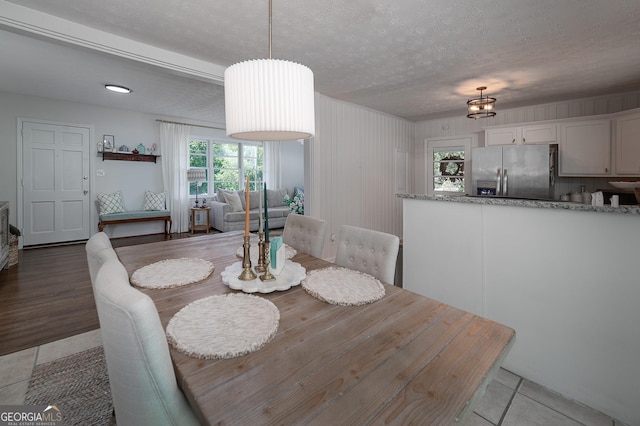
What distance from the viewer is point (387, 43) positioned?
8.48 ft

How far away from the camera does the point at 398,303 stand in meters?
1.19

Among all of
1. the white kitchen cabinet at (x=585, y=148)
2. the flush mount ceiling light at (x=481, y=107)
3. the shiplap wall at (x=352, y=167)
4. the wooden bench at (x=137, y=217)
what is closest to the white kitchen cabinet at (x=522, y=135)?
the white kitchen cabinet at (x=585, y=148)

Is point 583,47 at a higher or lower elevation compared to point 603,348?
higher

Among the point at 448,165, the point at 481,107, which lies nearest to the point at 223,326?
the point at 481,107

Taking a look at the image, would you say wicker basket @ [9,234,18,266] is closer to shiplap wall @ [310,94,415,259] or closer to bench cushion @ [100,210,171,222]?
bench cushion @ [100,210,171,222]

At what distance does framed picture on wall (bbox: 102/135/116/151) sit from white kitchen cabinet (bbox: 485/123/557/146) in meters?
6.93

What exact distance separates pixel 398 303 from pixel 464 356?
373 mm

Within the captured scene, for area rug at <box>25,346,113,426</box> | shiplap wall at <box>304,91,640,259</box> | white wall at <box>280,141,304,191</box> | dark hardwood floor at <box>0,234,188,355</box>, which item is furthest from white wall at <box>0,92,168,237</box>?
area rug at <box>25,346,113,426</box>

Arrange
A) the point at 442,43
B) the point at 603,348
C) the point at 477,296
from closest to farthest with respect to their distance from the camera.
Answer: the point at 603,348, the point at 477,296, the point at 442,43

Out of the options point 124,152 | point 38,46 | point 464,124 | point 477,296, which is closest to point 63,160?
point 124,152

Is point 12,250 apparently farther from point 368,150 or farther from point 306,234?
point 368,150

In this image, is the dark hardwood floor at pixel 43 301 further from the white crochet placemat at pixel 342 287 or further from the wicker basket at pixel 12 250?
the white crochet placemat at pixel 342 287

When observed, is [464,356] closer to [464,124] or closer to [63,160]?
[464,124]

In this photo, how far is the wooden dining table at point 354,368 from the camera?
2.10 ft
